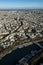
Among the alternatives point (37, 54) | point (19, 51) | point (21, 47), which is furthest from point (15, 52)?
point (37, 54)

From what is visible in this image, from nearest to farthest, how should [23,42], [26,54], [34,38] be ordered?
[26,54] < [23,42] < [34,38]

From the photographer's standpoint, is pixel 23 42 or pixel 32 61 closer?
pixel 32 61

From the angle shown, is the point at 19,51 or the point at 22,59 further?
the point at 19,51

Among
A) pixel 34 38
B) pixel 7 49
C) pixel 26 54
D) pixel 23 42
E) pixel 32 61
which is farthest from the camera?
pixel 34 38

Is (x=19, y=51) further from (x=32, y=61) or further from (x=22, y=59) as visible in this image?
(x=32, y=61)

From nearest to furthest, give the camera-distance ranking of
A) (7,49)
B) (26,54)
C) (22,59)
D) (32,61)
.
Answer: (32,61), (22,59), (26,54), (7,49)

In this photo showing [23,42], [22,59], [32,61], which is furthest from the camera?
[23,42]

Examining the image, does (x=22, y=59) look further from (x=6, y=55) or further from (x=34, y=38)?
(x=34, y=38)

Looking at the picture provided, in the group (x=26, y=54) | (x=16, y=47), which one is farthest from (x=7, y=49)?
(x=26, y=54)
